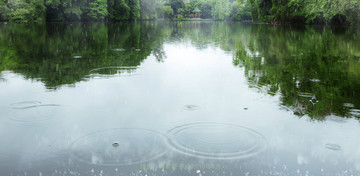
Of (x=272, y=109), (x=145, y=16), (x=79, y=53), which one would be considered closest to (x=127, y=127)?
(x=272, y=109)

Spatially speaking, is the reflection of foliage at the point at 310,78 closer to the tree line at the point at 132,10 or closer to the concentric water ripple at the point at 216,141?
the concentric water ripple at the point at 216,141

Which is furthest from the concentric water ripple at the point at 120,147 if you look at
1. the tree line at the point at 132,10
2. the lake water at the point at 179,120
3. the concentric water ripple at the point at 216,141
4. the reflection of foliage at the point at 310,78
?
the tree line at the point at 132,10

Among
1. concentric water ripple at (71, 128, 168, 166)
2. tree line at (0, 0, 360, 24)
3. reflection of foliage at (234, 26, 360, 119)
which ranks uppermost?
tree line at (0, 0, 360, 24)

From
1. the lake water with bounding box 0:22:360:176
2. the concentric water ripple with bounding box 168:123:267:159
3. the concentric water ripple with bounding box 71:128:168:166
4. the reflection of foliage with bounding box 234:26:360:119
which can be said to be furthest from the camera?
the reflection of foliage with bounding box 234:26:360:119

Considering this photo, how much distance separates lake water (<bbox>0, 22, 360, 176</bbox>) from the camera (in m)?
4.25

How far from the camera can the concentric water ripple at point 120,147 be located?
4355mm

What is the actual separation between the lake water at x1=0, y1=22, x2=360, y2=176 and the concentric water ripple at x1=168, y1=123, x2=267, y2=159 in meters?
0.01

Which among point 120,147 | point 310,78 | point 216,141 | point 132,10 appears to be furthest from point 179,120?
point 132,10

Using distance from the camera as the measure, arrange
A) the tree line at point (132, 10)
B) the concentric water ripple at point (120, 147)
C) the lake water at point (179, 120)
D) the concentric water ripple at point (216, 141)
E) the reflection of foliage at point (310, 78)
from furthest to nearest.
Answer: the tree line at point (132, 10) < the reflection of foliage at point (310, 78) < the concentric water ripple at point (216, 141) < the concentric water ripple at point (120, 147) < the lake water at point (179, 120)

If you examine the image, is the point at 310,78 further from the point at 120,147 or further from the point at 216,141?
the point at 120,147

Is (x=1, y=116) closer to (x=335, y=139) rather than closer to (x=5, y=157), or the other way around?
(x=5, y=157)

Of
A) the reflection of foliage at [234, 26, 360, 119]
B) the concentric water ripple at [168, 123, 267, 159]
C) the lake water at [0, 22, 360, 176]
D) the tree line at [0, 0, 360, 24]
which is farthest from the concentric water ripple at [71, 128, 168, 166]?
the tree line at [0, 0, 360, 24]

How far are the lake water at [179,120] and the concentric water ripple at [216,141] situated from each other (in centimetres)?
1

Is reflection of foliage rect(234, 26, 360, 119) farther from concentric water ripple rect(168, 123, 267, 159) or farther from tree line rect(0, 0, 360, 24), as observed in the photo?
tree line rect(0, 0, 360, 24)
